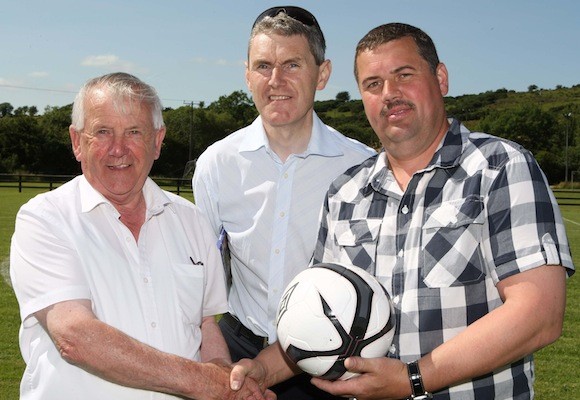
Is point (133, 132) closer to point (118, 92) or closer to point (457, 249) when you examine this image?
point (118, 92)

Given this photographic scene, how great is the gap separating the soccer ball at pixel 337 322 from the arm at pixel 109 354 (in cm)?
53

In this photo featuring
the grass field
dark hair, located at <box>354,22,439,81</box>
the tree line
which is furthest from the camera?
the tree line

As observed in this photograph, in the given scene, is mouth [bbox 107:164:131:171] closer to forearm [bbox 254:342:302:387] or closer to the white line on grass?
forearm [bbox 254:342:302:387]

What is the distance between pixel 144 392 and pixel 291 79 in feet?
6.91

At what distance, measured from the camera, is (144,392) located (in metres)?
3.35

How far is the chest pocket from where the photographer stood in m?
3.36

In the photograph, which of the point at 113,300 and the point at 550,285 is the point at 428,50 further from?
the point at 113,300

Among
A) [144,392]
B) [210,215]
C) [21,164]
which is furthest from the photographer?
[21,164]

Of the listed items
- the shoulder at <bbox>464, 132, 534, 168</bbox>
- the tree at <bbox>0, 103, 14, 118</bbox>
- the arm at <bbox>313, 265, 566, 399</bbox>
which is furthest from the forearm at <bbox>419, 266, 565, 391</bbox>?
the tree at <bbox>0, 103, 14, 118</bbox>

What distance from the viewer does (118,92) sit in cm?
341

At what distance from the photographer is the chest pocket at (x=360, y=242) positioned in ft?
11.0

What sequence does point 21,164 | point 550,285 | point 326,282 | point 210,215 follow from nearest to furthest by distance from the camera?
1. point 550,285
2. point 326,282
3. point 210,215
4. point 21,164

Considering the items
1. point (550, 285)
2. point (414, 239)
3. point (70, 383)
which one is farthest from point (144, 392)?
point (550, 285)

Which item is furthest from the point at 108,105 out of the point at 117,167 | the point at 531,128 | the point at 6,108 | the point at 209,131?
the point at 531,128
